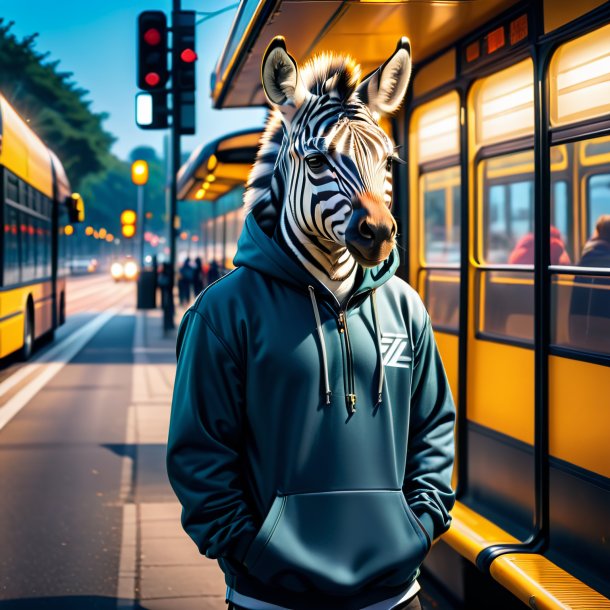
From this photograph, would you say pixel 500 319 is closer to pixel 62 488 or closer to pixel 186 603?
pixel 186 603

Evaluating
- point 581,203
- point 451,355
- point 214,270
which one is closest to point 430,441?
point 581,203

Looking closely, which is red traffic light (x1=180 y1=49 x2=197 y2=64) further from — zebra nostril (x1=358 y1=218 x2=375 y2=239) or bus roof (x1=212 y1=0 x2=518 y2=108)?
zebra nostril (x1=358 y1=218 x2=375 y2=239)

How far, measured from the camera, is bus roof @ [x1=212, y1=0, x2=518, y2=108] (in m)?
4.62

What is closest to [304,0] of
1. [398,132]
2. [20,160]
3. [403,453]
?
[398,132]

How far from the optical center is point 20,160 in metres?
15.4

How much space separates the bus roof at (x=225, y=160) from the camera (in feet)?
35.0

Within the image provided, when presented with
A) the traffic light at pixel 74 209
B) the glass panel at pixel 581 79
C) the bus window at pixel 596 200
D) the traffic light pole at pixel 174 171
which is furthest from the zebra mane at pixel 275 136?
the traffic light at pixel 74 209

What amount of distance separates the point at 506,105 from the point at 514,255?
89 cm

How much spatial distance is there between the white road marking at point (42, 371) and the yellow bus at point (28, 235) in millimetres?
378

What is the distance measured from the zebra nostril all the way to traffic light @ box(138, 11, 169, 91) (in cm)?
1171

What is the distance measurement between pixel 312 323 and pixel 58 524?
464cm

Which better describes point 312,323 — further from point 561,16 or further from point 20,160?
point 20,160

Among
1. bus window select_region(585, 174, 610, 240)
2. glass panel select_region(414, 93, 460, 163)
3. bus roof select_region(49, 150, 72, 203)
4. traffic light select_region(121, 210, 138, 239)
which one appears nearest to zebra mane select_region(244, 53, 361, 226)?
bus window select_region(585, 174, 610, 240)

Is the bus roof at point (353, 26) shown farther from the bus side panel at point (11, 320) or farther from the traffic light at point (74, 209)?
the traffic light at point (74, 209)
